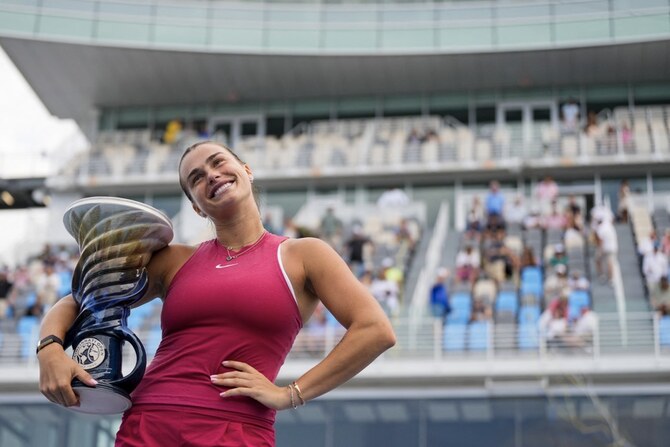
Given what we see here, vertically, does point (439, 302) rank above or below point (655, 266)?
below

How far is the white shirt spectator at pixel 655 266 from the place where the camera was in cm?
1444

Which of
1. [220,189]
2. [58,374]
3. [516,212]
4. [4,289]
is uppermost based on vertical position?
[516,212]

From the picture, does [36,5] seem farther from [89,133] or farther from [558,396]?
[558,396]

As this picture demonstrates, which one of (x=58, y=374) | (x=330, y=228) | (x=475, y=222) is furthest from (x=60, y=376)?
(x=330, y=228)

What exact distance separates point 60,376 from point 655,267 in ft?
Result: 43.6

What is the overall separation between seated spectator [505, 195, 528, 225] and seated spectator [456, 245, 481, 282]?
4.88ft

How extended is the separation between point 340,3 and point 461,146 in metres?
3.78

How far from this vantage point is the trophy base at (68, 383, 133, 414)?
2.18 meters

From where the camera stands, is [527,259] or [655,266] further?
[527,259]

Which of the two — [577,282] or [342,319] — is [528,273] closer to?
[577,282]

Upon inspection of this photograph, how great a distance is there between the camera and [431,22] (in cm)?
2139

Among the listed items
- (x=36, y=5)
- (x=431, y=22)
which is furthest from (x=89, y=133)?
(x=431, y=22)

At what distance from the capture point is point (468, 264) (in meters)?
15.3

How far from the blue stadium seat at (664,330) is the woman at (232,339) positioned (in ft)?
39.0
